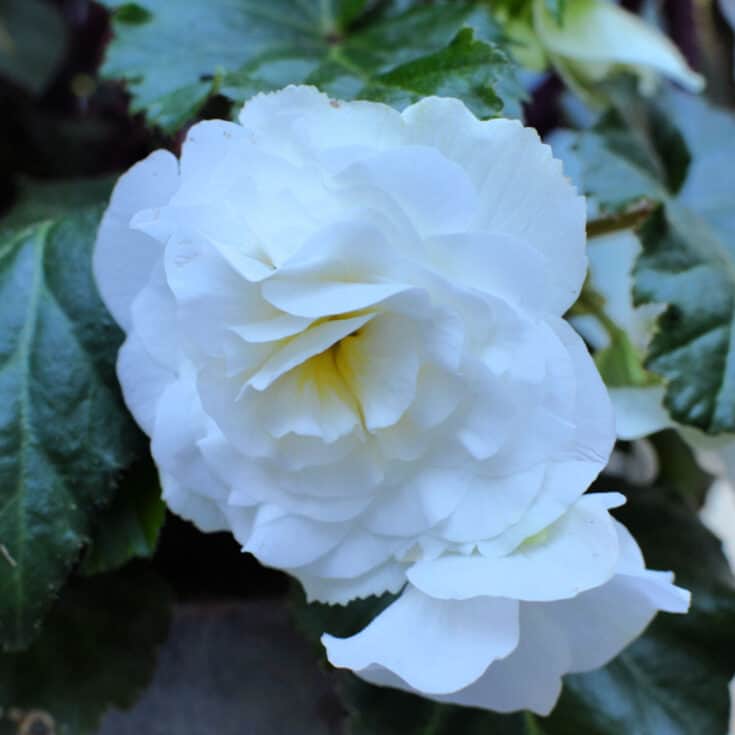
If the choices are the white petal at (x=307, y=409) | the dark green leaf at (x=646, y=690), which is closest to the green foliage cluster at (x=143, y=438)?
the dark green leaf at (x=646, y=690)

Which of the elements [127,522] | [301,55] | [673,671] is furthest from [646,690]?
[301,55]

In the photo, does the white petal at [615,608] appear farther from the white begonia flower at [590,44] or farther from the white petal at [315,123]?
the white begonia flower at [590,44]

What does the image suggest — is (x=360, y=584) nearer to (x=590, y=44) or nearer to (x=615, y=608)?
(x=615, y=608)

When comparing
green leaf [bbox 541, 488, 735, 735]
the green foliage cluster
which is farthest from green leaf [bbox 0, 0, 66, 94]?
green leaf [bbox 541, 488, 735, 735]

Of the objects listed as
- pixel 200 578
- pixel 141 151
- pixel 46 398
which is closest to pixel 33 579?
pixel 46 398

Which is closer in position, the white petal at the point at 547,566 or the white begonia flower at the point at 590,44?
the white petal at the point at 547,566

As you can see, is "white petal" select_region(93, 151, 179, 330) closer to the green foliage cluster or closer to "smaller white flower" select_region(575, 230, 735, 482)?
the green foliage cluster
